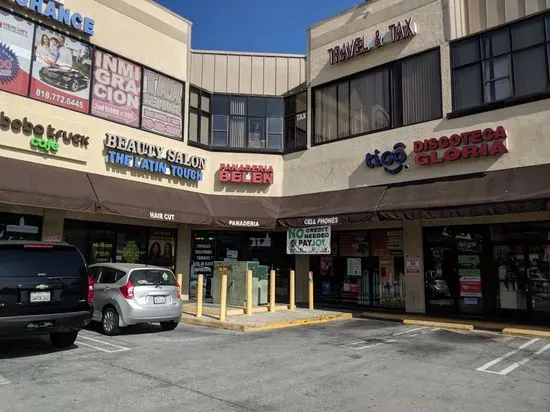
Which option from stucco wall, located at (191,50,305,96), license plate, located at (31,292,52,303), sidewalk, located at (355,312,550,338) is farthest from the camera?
stucco wall, located at (191,50,305,96)

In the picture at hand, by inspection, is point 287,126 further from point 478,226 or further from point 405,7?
point 478,226

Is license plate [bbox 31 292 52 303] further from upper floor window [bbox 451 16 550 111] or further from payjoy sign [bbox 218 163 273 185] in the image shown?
upper floor window [bbox 451 16 550 111]

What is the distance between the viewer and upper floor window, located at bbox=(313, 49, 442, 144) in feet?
54.1

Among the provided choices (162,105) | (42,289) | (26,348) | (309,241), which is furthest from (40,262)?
(162,105)

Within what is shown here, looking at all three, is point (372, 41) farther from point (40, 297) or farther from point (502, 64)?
point (40, 297)

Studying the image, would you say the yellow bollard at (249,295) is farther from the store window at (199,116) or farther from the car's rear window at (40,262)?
the store window at (199,116)

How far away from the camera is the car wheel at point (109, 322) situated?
11.2 m

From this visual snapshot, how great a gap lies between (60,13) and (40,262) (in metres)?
10.2

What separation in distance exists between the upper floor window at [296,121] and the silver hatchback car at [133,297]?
1002 centimetres

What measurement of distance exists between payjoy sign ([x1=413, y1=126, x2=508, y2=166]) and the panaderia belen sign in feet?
13.1

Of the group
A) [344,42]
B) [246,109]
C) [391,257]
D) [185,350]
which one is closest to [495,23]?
[344,42]

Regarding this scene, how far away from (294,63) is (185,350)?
14868 millimetres

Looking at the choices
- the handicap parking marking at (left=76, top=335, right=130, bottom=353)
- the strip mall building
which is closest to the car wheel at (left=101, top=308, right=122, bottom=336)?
the handicap parking marking at (left=76, top=335, right=130, bottom=353)

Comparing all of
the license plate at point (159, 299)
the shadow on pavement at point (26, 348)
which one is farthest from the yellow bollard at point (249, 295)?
the shadow on pavement at point (26, 348)
